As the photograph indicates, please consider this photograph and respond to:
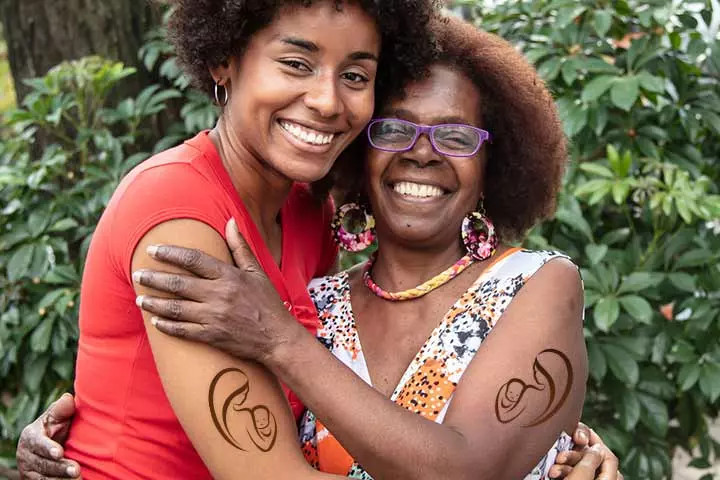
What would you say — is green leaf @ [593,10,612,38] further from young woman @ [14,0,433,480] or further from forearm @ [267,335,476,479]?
Answer: forearm @ [267,335,476,479]

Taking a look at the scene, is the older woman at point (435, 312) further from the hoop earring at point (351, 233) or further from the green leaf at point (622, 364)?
the green leaf at point (622, 364)

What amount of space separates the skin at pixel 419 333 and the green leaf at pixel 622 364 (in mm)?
989

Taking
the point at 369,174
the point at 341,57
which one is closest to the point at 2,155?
the point at 369,174

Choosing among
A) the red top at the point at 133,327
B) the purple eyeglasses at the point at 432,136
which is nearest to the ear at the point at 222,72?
the red top at the point at 133,327

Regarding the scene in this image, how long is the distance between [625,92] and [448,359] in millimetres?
1482

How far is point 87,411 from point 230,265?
0.63m

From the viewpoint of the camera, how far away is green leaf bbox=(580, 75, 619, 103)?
383 centimetres

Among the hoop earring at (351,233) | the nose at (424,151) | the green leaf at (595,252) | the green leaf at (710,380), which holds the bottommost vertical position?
the green leaf at (710,380)

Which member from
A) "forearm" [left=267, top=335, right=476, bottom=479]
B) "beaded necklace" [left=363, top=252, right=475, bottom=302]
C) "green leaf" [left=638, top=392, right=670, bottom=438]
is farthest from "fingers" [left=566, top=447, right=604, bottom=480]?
"green leaf" [left=638, top=392, right=670, bottom=438]

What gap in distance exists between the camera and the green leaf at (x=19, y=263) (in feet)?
13.0

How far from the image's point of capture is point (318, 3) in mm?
2535

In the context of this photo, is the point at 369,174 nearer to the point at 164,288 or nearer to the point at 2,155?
the point at 164,288

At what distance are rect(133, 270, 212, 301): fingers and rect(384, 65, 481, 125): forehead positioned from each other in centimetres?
90

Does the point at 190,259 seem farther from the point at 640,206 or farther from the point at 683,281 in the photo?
the point at 640,206
